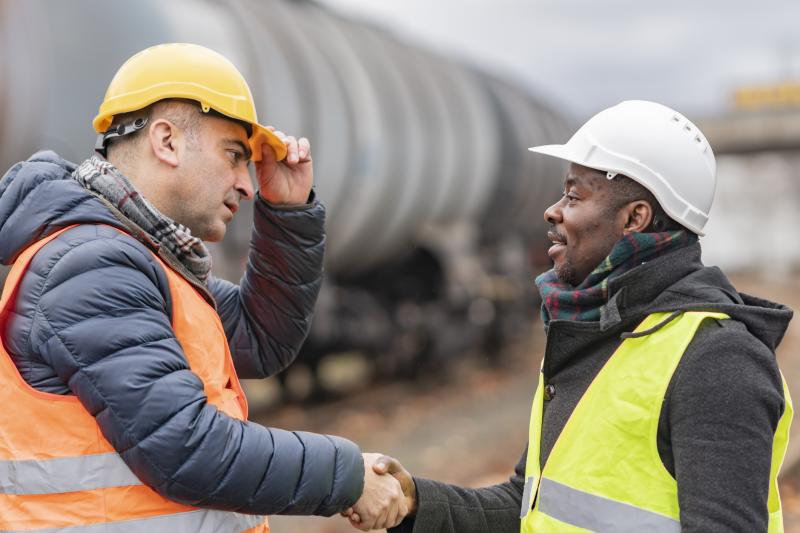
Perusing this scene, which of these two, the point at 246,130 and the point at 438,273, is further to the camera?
the point at 438,273

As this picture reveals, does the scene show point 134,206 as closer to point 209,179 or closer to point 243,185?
point 209,179

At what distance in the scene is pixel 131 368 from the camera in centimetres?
183

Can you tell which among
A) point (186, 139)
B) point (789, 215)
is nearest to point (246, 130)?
point (186, 139)

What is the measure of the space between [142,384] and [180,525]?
37cm

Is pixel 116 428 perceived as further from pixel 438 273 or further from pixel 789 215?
pixel 789 215

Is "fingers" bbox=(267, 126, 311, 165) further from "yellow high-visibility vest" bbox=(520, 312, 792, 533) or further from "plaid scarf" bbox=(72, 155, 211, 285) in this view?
"yellow high-visibility vest" bbox=(520, 312, 792, 533)

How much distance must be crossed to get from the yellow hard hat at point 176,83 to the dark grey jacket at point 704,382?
98cm

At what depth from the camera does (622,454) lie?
Result: 1918 mm

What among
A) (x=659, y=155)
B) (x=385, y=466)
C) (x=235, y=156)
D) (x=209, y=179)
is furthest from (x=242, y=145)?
(x=659, y=155)

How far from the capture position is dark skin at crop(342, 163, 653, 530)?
215 cm

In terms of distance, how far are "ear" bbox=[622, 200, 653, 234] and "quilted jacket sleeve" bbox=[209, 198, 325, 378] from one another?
98cm

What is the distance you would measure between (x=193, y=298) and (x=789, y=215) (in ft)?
195

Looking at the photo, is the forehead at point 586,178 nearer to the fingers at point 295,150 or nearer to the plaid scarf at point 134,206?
the fingers at point 295,150

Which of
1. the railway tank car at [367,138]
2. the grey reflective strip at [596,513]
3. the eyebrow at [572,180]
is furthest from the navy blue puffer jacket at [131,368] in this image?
the railway tank car at [367,138]
